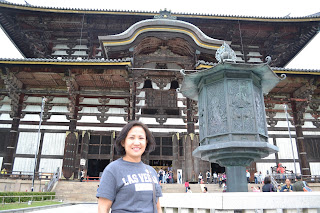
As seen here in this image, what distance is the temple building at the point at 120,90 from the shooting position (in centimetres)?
1427

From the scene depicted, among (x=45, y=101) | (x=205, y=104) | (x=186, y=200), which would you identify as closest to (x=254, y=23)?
(x=205, y=104)

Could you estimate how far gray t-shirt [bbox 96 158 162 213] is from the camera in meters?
1.74

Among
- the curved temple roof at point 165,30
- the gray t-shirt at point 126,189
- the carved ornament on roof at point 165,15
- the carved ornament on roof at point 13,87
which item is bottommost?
the gray t-shirt at point 126,189

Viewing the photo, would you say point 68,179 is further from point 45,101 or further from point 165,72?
point 165,72

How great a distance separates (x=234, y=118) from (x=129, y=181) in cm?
360

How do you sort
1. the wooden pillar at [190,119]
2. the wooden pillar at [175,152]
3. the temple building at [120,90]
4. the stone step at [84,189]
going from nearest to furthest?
the stone step at [84,189] → the temple building at [120,90] → the wooden pillar at [175,152] → the wooden pillar at [190,119]

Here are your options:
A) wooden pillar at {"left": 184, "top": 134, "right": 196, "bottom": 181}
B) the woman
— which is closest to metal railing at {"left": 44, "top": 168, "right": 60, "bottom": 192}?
wooden pillar at {"left": 184, "top": 134, "right": 196, "bottom": 181}

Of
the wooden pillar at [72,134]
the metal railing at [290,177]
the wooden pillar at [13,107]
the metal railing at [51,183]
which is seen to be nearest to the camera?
the metal railing at [51,183]

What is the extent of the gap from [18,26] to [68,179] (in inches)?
416

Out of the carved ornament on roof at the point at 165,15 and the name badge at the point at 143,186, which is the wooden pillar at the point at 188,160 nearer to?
the carved ornament on roof at the point at 165,15

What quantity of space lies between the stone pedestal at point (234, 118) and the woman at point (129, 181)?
296 cm

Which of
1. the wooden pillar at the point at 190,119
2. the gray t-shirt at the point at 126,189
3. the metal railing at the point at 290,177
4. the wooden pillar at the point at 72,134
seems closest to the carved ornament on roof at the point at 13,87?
the wooden pillar at the point at 72,134

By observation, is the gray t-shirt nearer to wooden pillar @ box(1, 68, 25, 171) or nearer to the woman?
the woman

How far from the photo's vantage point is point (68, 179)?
1374cm
